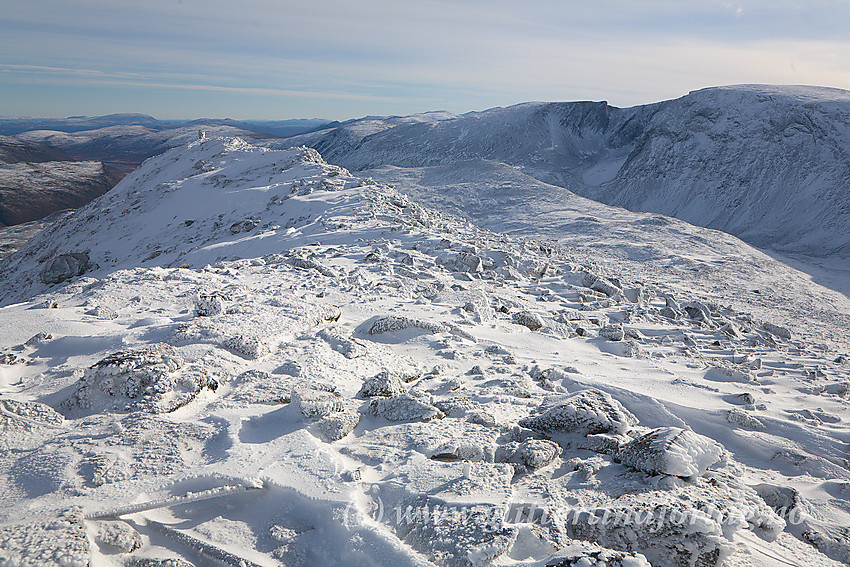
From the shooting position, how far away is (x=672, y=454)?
10.5 feet

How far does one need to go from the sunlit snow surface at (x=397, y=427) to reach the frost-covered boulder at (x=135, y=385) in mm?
18

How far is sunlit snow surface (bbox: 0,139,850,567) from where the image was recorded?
267cm

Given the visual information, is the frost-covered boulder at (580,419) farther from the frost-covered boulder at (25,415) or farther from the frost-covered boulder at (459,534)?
the frost-covered boulder at (25,415)

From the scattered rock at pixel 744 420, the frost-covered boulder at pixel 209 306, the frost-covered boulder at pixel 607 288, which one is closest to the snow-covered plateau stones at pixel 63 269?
the frost-covered boulder at pixel 209 306

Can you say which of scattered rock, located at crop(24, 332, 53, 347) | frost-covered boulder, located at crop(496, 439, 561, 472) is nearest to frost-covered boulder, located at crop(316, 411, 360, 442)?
frost-covered boulder, located at crop(496, 439, 561, 472)

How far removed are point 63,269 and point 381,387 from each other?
1547 cm

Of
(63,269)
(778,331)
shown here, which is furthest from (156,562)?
(63,269)

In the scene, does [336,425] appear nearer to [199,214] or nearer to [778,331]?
[778,331]

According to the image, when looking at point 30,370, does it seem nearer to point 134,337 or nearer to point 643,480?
point 134,337

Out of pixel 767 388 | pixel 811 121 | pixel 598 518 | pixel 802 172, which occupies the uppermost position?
pixel 811 121

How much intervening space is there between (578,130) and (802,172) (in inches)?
1306

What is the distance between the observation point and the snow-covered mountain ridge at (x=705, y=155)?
40.0 metres

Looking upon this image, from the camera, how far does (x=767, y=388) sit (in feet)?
21.3

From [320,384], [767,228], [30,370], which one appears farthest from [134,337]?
[767,228]
